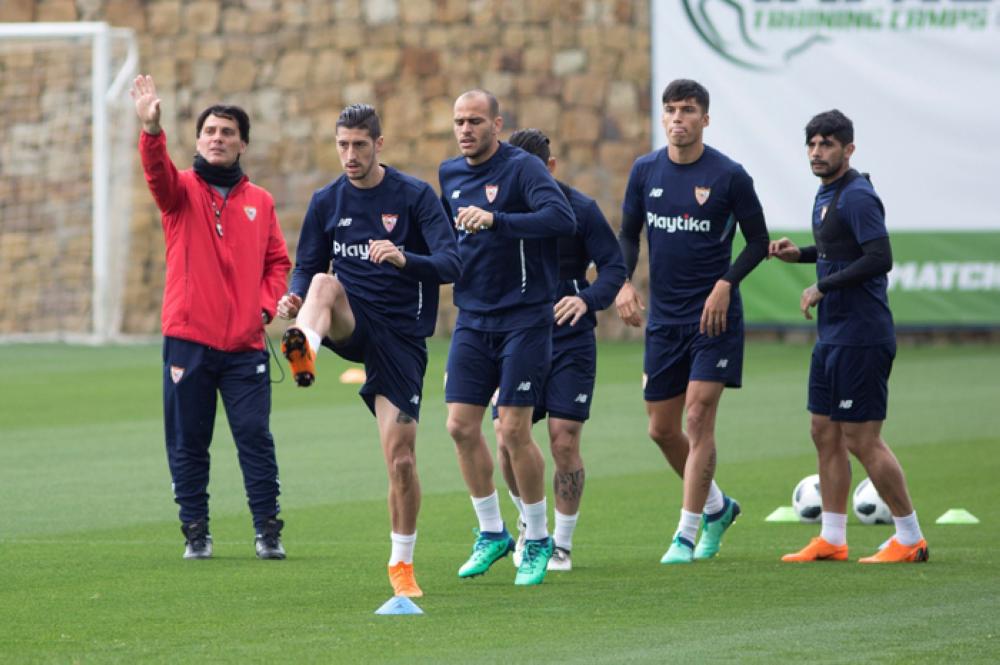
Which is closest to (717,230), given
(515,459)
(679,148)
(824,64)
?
(679,148)

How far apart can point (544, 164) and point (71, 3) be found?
1949 centimetres

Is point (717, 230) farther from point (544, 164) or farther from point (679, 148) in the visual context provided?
point (544, 164)

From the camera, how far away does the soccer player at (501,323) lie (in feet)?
29.3

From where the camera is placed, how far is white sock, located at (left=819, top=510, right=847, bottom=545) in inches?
385

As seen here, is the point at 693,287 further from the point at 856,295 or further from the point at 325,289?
the point at 325,289

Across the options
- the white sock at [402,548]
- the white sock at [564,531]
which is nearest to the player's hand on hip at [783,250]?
the white sock at [564,531]

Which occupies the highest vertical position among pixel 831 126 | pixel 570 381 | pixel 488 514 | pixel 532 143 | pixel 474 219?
pixel 831 126

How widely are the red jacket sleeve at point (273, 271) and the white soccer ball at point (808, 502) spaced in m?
3.26

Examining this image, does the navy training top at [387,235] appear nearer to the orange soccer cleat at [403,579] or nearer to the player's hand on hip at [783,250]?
the orange soccer cleat at [403,579]

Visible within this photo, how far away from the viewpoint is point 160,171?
9516 millimetres

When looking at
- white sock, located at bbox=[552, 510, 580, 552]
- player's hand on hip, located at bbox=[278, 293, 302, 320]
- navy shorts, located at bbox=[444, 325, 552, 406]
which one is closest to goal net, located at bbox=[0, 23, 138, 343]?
white sock, located at bbox=[552, 510, 580, 552]

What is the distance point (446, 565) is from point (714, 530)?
1.45 m

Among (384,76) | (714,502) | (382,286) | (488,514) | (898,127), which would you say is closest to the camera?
(382,286)

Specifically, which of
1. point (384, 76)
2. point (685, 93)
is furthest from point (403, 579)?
point (384, 76)
